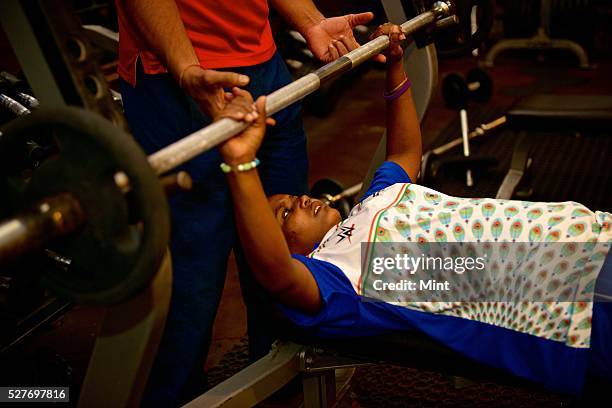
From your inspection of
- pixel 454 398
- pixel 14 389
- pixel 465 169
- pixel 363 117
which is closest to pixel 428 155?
pixel 465 169

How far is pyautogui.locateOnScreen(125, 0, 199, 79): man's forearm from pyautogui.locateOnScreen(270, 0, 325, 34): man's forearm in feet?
1.48

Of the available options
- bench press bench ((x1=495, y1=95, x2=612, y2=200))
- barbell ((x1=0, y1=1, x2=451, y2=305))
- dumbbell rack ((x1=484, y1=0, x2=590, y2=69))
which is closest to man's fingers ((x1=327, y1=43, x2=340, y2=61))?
barbell ((x1=0, y1=1, x2=451, y2=305))

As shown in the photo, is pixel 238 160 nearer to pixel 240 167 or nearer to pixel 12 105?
pixel 240 167

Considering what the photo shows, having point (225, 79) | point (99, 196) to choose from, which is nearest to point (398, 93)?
point (225, 79)

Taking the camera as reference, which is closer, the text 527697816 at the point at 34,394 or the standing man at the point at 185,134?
the standing man at the point at 185,134

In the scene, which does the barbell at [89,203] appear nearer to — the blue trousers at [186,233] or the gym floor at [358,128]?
the blue trousers at [186,233]

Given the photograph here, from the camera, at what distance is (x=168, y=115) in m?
1.52

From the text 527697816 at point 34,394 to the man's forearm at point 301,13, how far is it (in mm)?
1084

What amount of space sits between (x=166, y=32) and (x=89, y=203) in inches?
19.6

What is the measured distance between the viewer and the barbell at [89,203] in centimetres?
92

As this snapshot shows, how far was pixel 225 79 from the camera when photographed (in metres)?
1.22

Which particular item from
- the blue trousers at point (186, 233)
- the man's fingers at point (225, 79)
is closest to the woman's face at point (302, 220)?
the blue trousers at point (186, 233)

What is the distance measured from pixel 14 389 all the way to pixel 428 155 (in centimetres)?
204

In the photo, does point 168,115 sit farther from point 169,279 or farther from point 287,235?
point 169,279
